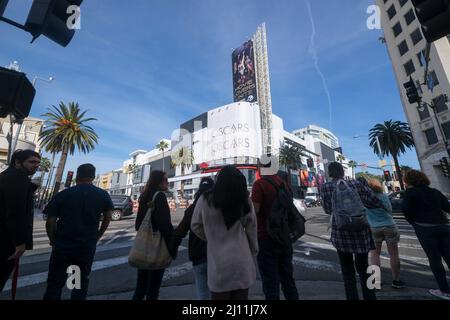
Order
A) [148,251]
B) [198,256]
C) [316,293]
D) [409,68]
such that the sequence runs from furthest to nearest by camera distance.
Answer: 1. [409,68]
2. [316,293]
3. [148,251]
4. [198,256]

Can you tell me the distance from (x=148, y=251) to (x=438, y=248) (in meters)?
4.40

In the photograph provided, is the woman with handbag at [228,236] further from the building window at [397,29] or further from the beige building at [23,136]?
the building window at [397,29]

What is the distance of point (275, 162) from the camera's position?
3.31 m

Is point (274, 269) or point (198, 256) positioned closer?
point (198, 256)

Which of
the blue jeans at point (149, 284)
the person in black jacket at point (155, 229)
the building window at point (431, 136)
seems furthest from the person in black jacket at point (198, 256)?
the building window at point (431, 136)

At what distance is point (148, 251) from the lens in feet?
9.12

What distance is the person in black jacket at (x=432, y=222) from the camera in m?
3.51

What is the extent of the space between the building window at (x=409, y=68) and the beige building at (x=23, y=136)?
1833 inches

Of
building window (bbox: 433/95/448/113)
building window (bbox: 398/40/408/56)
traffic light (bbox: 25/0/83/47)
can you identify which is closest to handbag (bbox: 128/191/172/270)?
traffic light (bbox: 25/0/83/47)

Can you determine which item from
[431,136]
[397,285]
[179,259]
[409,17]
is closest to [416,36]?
[409,17]

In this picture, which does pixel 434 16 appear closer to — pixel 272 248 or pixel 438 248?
pixel 438 248

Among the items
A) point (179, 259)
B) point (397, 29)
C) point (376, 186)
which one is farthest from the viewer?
point (397, 29)
